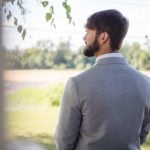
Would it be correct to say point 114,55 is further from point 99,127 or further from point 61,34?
point 61,34

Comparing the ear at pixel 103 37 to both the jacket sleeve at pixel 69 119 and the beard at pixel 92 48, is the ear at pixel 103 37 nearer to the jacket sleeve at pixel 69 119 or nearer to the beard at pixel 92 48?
the beard at pixel 92 48

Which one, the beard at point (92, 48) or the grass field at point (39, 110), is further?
the grass field at point (39, 110)

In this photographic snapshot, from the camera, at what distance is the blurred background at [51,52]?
1533 mm

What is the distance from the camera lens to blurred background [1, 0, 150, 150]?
1533 mm

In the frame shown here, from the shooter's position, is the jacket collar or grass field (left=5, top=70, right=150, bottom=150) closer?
the jacket collar

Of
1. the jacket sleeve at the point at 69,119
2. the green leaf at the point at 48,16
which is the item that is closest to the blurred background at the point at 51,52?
the green leaf at the point at 48,16

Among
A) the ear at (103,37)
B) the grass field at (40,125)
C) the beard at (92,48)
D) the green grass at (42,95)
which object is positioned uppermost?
the ear at (103,37)

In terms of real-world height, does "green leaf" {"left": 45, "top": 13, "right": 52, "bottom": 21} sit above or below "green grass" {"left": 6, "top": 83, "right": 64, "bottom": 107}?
above

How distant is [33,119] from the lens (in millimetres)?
1616

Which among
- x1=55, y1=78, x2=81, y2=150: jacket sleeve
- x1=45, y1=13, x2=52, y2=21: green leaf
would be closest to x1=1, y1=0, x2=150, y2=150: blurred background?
x1=45, y1=13, x2=52, y2=21: green leaf

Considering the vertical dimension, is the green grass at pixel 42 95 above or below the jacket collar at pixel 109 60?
below

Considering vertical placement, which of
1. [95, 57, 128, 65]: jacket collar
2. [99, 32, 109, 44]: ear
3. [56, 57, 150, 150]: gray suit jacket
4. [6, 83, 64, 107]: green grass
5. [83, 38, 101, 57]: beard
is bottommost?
[6, 83, 64, 107]: green grass

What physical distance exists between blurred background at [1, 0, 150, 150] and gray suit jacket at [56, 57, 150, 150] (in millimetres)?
350

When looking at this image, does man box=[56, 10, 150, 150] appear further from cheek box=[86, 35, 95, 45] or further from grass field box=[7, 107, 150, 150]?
grass field box=[7, 107, 150, 150]
